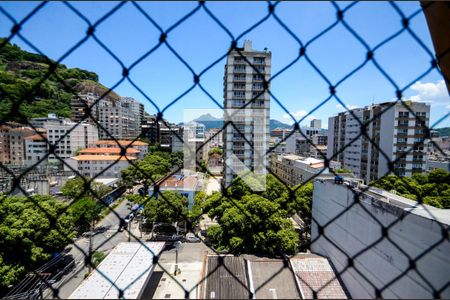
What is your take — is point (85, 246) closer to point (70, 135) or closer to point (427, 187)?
point (70, 135)

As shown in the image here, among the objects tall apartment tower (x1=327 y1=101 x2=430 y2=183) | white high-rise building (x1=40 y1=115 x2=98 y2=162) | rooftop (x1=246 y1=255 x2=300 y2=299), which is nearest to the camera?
rooftop (x1=246 y1=255 x2=300 y2=299)

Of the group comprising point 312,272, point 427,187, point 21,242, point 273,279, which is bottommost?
point 273,279

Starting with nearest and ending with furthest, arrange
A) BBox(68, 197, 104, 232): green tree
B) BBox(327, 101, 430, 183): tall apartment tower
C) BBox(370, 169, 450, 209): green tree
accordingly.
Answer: BBox(370, 169, 450, 209): green tree < BBox(68, 197, 104, 232): green tree < BBox(327, 101, 430, 183): tall apartment tower

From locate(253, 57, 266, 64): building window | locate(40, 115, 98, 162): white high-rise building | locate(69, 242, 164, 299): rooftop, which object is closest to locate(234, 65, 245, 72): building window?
locate(253, 57, 266, 64): building window

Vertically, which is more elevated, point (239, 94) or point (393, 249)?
point (239, 94)

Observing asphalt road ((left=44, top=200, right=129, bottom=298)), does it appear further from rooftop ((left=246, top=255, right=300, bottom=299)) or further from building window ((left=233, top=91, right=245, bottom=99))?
building window ((left=233, top=91, right=245, bottom=99))

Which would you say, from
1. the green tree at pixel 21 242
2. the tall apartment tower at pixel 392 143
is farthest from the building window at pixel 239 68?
the green tree at pixel 21 242

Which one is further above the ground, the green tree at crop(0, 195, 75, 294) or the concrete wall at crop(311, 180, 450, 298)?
the concrete wall at crop(311, 180, 450, 298)

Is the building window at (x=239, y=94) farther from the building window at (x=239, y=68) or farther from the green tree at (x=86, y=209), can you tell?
the green tree at (x=86, y=209)

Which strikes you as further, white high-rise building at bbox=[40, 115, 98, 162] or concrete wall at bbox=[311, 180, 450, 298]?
white high-rise building at bbox=[40, 115, 98, 162]

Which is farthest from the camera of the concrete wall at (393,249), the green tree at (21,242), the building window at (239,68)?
the building window at (239,68)

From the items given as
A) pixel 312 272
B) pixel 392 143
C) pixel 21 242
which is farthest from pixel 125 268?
pixel 392 143
